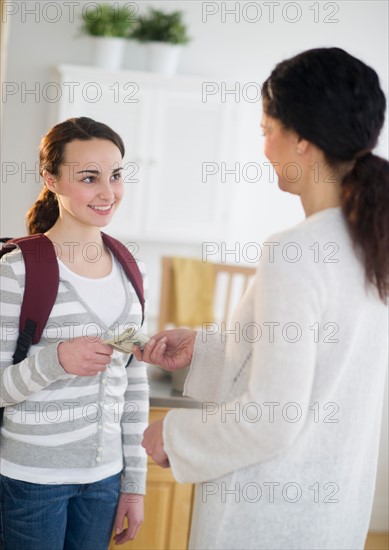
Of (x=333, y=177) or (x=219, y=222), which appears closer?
(x=333, y=177)

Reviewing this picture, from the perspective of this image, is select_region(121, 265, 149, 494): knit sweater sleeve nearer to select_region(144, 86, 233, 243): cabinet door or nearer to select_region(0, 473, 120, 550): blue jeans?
select_region(0, 473, 120, 550): blue jeans

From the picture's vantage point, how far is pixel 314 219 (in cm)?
105

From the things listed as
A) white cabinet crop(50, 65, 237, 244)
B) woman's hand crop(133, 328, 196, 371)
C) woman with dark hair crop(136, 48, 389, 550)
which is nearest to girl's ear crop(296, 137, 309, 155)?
woman with dark hair crop(136, 48, 389, 550)

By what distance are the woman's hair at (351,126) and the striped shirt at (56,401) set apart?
0.60 meters

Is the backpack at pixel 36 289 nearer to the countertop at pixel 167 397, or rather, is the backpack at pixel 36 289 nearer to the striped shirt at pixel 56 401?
the striped shirt at pixel 56 401

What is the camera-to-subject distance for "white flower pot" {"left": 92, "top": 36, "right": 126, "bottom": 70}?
3850mm

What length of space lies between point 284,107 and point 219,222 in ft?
9.62

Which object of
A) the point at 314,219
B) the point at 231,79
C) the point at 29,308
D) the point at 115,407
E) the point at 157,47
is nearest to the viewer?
the point at 314,219

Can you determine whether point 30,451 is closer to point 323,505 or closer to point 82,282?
point 82,282

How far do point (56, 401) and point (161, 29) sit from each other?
287cm

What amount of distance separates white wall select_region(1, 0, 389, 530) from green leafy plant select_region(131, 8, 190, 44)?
5.9 inches

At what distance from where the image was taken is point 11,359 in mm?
1396

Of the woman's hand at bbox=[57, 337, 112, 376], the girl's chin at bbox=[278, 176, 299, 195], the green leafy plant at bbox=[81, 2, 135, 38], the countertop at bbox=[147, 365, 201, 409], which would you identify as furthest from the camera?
the green leafy plant at bbox=[81, 2, 135, 38]

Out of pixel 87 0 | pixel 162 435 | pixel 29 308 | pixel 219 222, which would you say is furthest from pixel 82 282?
pixel 87 0
